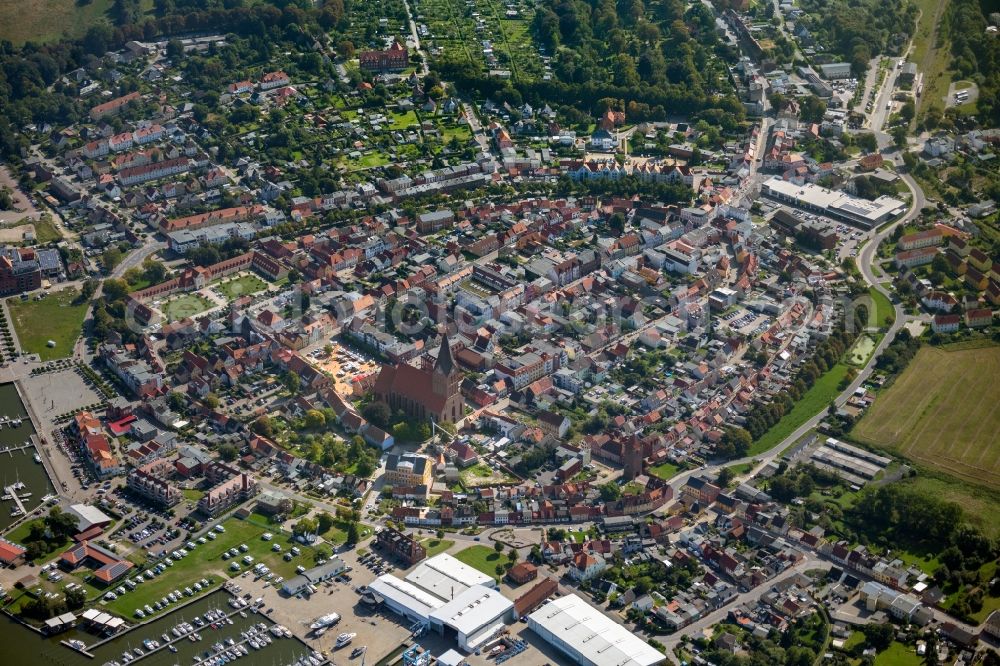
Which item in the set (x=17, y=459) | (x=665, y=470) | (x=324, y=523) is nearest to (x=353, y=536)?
(x=324, y=523)

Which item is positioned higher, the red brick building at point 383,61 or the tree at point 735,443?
the red brick building at point 383,61

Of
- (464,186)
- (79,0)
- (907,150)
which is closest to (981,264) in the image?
(907,150)

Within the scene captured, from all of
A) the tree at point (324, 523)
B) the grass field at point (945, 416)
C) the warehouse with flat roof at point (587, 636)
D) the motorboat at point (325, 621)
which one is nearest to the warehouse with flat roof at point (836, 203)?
the grass field at point (945, 416)

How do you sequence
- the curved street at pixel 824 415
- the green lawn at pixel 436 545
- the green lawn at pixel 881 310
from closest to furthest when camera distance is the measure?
the curved street at pixel 824 415 < the green lawn at pixel 436 545 < the green lawn at pixel 881 310

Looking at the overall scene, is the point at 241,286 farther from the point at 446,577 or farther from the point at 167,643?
the point at 167,643

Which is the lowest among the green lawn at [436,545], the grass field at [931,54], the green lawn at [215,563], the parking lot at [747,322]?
the green lawn at [215,563]

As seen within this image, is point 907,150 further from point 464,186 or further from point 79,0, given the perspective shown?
point 79,0

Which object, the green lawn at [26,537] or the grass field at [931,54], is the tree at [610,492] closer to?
the green lawn at [26,537]
